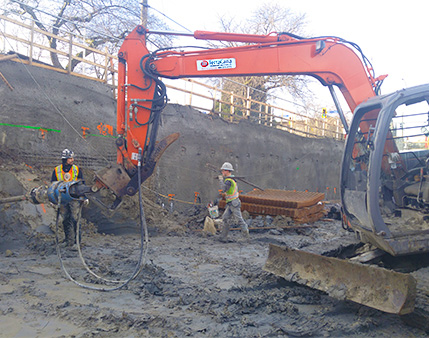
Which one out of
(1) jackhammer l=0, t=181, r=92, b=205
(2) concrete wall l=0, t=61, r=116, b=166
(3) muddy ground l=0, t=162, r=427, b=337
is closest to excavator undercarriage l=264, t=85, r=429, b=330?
(3) muddy ground l=0, t=162, r=427, b=337

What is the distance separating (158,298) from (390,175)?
3272 millimetres

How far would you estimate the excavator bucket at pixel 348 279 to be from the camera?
3.29 meters

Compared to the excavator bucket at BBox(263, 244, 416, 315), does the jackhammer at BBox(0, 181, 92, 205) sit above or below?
above

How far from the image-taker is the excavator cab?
3.97m

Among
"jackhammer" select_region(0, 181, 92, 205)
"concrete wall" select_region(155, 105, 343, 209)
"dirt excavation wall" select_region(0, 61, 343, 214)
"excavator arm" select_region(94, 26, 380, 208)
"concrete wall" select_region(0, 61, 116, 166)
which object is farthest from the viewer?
"concrete wall" select_region(155, 105, 343, 209)

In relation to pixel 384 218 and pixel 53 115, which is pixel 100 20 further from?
pixel 384 218

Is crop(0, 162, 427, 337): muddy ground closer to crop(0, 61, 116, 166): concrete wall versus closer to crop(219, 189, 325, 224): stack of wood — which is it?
crop(0, 61, 116, 166): concrete wall

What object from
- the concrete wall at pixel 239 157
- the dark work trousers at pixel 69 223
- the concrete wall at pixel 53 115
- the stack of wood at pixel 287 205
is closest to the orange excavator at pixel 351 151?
the dark work trousers at pixel 69 223

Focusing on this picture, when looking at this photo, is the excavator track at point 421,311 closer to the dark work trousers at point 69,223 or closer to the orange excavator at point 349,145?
the orange excavator at point 349,145

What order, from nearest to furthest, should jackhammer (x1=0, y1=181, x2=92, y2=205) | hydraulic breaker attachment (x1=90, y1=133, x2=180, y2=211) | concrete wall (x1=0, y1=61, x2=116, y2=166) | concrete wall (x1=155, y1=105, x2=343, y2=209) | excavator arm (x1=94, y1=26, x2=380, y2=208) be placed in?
1. jackhammer (x1=0, y1=181, x2=92, y2=205)
2. hydraulic breaker attachment (x1=90, y1=133, x2=180, y2=211)
3. excavator arm (x1=94, y1=26, x2=380, y2=208)
4. concrete wall (x1=0, y1=61, x2=116, y2=166)
5. concrete wall (x1=155, y1=105, x2=343, y2=209)

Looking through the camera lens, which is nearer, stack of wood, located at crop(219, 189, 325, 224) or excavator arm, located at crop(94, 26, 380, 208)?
excavator arm, located at crop(94, 26, 380, 208)

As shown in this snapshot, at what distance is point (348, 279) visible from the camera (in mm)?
3852

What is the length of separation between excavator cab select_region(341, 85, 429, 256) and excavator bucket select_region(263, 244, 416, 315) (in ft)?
1.67

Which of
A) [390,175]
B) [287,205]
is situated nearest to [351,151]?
[390,175]
